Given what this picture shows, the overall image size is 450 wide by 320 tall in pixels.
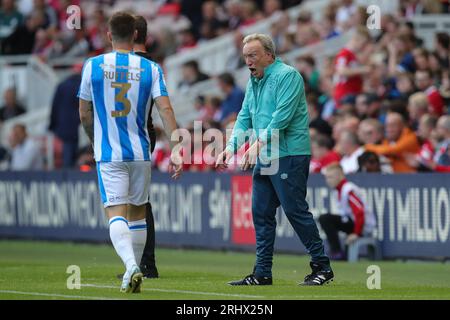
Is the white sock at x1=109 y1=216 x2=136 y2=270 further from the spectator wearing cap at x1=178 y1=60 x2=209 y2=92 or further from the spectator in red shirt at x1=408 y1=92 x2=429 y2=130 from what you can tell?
the spectator wearing cap at x1=178 y1=60 x2=209 y2=92

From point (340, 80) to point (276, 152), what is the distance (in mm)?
9923

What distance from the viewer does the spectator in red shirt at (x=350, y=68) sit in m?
21.9

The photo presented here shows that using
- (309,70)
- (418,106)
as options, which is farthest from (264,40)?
(309,70)

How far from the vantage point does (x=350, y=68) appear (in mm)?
22016

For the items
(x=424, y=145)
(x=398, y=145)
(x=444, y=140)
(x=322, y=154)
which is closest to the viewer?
(x=444, y=140)

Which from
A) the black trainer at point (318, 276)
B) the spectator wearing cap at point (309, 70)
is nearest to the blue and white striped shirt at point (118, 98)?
the black trainer at point (318, 276)

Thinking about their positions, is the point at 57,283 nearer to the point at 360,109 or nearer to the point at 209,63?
the point at 360,109

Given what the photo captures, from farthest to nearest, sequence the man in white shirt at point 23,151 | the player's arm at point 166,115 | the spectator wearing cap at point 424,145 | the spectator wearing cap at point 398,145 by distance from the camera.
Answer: the man in white shirt at point 23,151 < the spectator wearing cap at point 398,145 < the spectator wearing cap at point 424,145 < the player's arm at point 166,115

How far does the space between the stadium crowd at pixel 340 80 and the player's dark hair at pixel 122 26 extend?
7.50m

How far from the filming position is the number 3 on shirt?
11.7 meters

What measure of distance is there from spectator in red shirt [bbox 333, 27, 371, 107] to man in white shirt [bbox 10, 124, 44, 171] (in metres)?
7.07

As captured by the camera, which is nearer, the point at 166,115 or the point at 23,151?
the point at 166,115

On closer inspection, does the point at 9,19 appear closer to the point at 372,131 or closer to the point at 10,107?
the point at 10,107

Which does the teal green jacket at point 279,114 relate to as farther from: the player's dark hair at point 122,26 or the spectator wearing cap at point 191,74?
the spectator wearing cap at point 191,74
